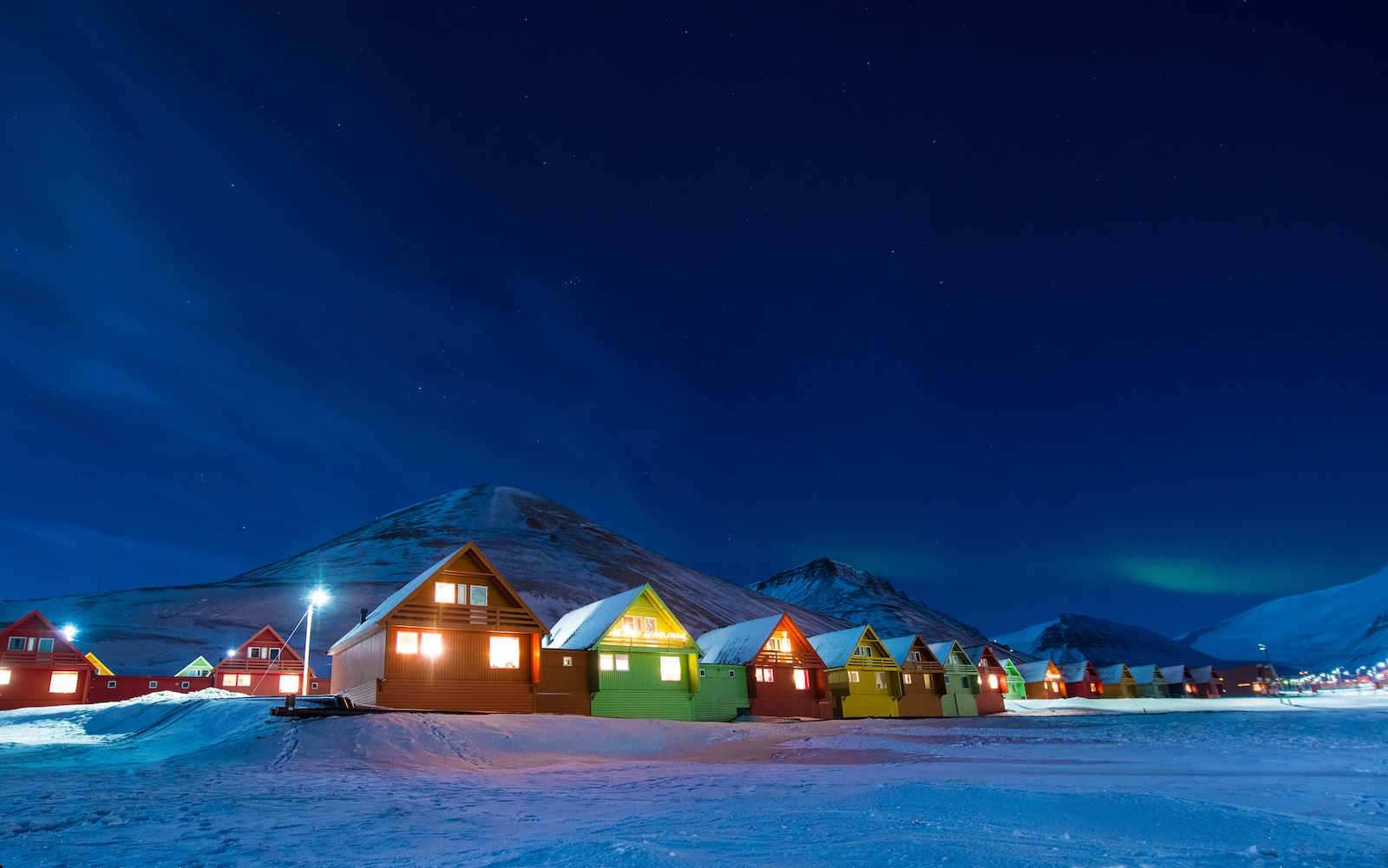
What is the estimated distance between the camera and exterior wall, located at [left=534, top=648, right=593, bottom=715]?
42844 mm

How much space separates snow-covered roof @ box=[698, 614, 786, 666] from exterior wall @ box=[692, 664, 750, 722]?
0.75 meters

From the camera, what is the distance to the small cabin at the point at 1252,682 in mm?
143000

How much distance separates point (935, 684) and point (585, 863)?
7203 centimetres

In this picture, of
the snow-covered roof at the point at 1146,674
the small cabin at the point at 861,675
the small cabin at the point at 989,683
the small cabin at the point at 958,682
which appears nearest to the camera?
the small cabin at the point at 861,675

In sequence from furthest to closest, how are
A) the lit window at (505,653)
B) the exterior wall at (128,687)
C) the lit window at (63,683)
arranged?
the exterior wall at (128,687)
the lit window at (63,683)
the lit window at (505,653)

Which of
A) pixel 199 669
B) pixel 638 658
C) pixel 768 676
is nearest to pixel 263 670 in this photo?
pixel 199 669

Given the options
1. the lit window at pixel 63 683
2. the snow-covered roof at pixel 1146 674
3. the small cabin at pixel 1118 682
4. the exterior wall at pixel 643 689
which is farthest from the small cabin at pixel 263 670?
the snow-covered roof at pixel 1146 674

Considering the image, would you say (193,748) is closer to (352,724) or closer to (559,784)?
(352,724)

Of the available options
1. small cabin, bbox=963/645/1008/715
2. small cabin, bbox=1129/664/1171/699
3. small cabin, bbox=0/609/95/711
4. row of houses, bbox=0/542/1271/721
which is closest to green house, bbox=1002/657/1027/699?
small cabin, bbox=963/645/1008/715

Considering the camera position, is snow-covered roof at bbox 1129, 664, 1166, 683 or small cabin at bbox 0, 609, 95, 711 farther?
snow-covered roof at bbox 1129, 664, 1166, 683

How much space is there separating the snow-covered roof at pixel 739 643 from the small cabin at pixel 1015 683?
201 feet

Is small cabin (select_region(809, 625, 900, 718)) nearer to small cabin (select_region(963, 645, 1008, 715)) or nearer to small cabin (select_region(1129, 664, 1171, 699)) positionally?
small cabin (select_region(963, 645, 1008, 715))

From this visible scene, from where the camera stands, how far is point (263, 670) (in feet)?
238

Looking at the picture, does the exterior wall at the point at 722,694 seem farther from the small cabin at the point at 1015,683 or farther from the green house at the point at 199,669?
the small cabin at the point at 1015,683
